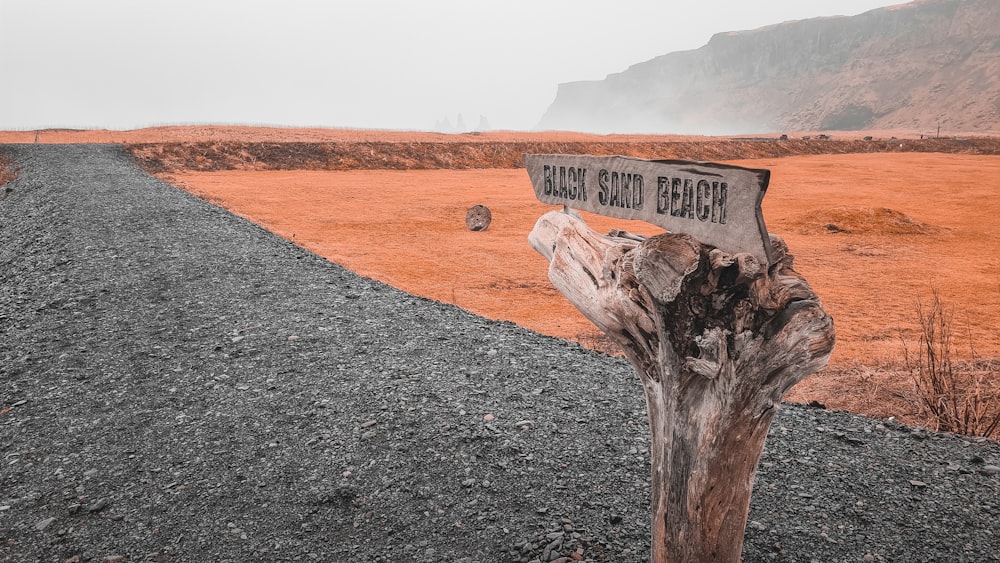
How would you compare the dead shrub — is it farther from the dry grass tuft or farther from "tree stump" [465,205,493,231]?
the dry grass tuft

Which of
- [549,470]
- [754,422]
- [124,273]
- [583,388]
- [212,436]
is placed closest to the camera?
[754,422]

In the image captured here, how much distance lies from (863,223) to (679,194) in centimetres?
2094

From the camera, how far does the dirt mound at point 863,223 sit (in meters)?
20.0

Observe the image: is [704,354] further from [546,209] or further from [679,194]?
[546,209]

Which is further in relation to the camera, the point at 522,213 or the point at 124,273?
the point at 522,213

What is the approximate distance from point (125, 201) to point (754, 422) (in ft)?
59.9

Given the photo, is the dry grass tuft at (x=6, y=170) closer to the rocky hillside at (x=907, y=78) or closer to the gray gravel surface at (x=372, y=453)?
the gray gravel surface at (x=372, y=453)

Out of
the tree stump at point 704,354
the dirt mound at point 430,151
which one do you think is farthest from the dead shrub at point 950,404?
the dirt mound at point 430,151

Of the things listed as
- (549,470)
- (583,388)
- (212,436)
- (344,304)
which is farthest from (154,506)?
(344,304)

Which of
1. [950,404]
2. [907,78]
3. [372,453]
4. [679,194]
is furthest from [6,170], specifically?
[907,78]

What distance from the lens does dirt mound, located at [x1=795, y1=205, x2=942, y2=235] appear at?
65.5ft

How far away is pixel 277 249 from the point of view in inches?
495

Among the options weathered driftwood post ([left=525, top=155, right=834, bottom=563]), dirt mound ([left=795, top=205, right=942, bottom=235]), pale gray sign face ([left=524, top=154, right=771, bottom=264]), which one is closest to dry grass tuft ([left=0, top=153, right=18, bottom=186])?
pale gray sign face ([left=524, top=154, right=771, bottom=264])

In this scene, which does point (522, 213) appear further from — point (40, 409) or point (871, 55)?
point (871, 55)
